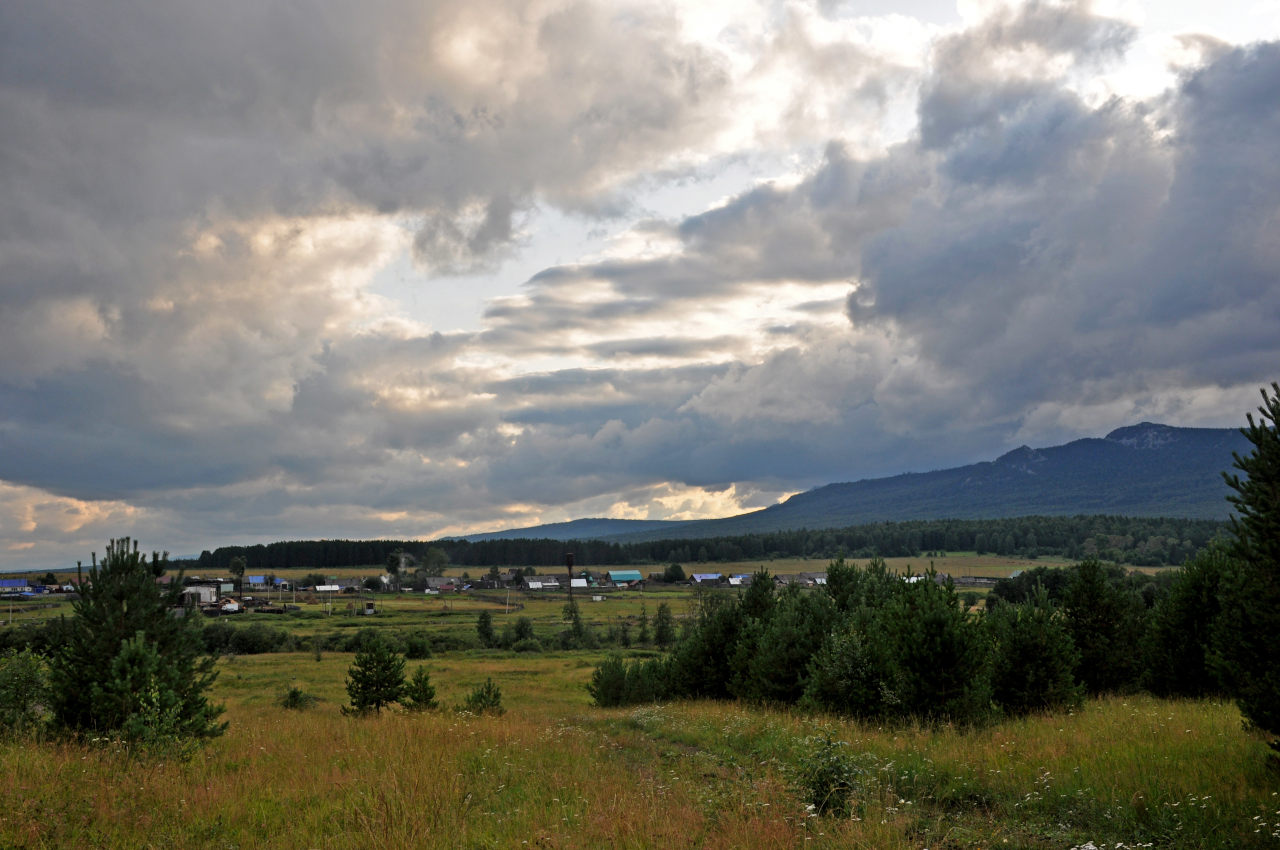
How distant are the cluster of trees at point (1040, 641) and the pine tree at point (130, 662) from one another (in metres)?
16.9

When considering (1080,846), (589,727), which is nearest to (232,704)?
(589,727)

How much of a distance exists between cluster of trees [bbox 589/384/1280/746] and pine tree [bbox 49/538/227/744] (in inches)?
666

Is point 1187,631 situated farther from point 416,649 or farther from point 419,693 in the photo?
point 416,649

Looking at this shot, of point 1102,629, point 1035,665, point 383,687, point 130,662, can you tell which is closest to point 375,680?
point 383,687

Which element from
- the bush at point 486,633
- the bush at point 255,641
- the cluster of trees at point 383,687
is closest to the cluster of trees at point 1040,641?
the cluster of trees at point 383,687

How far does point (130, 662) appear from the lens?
53.0ft

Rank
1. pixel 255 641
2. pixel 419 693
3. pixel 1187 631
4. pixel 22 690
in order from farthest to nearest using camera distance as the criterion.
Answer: pixel 255 641 → pixel 419 693 → pixel 1187 631 → pixel 22 690

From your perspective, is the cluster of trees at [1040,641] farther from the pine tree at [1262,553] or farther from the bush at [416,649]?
the bush at [416,649]

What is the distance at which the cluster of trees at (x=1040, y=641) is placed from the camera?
11.1 m

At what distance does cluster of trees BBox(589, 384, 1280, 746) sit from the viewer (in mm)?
11086

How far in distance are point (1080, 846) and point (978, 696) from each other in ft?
33.0

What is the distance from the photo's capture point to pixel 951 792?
12.5 meters

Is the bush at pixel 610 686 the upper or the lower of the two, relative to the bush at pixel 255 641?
upper

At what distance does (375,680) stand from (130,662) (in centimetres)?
1022
